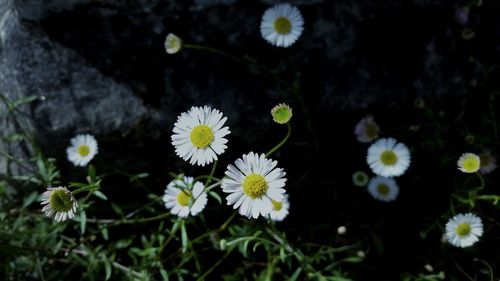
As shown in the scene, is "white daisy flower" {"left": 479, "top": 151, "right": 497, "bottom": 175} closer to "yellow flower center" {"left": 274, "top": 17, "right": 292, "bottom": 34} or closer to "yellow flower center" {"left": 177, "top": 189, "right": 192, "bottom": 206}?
"yellow flower center" {"left": 274, "top": 17, "right": 292, "bottom": 34}

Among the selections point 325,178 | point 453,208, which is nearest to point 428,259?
point 453,208

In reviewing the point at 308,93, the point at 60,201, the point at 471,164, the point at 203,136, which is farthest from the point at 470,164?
the point at 60,201

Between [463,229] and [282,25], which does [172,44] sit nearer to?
[282,25]

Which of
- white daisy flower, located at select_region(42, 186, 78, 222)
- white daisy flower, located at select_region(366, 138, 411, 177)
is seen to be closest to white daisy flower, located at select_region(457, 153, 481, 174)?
white daisy flower, located at select_region(366, 138, 411, 177)

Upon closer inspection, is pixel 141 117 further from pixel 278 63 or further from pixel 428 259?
pixel 428 259

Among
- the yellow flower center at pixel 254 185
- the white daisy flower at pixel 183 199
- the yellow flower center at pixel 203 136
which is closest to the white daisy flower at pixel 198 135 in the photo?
the yellow flower center at pixel 203 136
